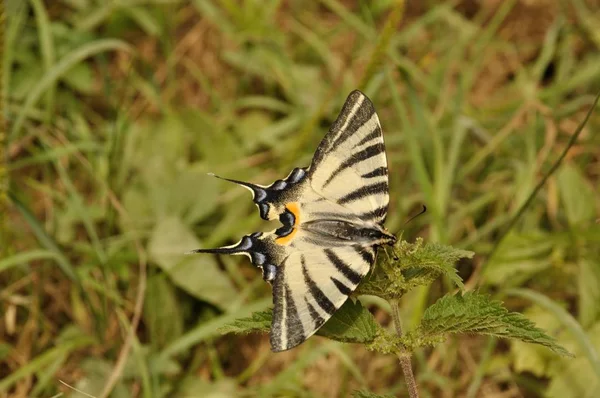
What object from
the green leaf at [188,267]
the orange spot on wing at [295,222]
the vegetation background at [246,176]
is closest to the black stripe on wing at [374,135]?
the orange spot on wing at [295,222]

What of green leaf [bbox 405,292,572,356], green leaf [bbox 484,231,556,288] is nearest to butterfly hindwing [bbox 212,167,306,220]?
green leaf [bbox 405,292,572,356]

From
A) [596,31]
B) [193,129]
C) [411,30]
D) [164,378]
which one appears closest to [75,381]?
[164,378]

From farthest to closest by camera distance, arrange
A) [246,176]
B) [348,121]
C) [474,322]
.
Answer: [246,176] → [348,121] → [474,322]

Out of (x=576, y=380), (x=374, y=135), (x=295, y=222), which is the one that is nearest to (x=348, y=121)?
(x=374, y=135)

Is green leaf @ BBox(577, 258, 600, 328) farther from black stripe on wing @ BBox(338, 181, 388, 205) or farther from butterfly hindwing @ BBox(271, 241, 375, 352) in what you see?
butterfly hindwing @ BBox(271, 241, 375, 352)

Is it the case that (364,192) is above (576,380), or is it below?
above

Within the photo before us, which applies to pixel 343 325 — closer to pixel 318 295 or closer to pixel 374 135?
pixel 318 295

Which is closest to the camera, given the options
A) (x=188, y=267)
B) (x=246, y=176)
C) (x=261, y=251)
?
(x=261, y=251)
